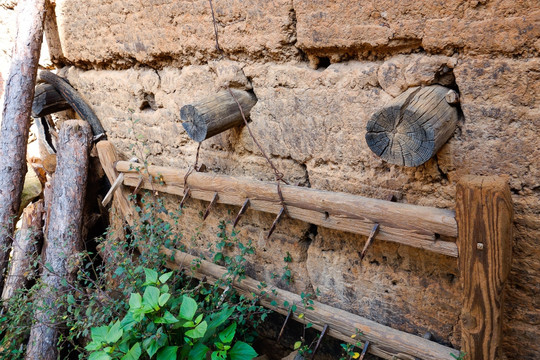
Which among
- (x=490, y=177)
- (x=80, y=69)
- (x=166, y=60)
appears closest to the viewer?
(x=490, y=177)

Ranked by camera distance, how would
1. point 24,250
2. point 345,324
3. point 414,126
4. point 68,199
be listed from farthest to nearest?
1. point 24,250
2. point 68,199
3. point 345,324
4. point 414,126

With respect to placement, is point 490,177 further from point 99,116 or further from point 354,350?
point 99,116

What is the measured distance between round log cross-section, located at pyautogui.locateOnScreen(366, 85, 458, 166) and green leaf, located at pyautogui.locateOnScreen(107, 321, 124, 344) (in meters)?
1.62

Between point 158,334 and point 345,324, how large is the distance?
98 centimetres

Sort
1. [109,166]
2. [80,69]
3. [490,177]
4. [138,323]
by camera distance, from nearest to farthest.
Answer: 1. [490,177]
2. [138,323]
3. [109,166]
4. [80,69]

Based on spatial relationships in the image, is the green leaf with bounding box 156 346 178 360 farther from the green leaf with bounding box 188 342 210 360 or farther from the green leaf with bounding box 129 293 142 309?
the green leaf with bounding box 129 293 142 309

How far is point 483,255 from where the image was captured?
1.80 meters

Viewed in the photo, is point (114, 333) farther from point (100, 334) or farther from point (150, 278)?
point (150, 278)

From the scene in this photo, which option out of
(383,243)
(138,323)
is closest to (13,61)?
(138,323)

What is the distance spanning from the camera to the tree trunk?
12.7 ft

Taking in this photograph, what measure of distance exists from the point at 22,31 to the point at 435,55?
3653 millimetres

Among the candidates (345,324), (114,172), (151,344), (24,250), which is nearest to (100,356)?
(151,344)

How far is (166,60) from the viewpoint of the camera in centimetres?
335

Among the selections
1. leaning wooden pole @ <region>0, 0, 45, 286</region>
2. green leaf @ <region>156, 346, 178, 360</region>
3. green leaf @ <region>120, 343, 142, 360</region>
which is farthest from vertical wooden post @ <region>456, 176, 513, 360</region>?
leaning wooden pole @ <region>0, 0, 45, 286</region>
